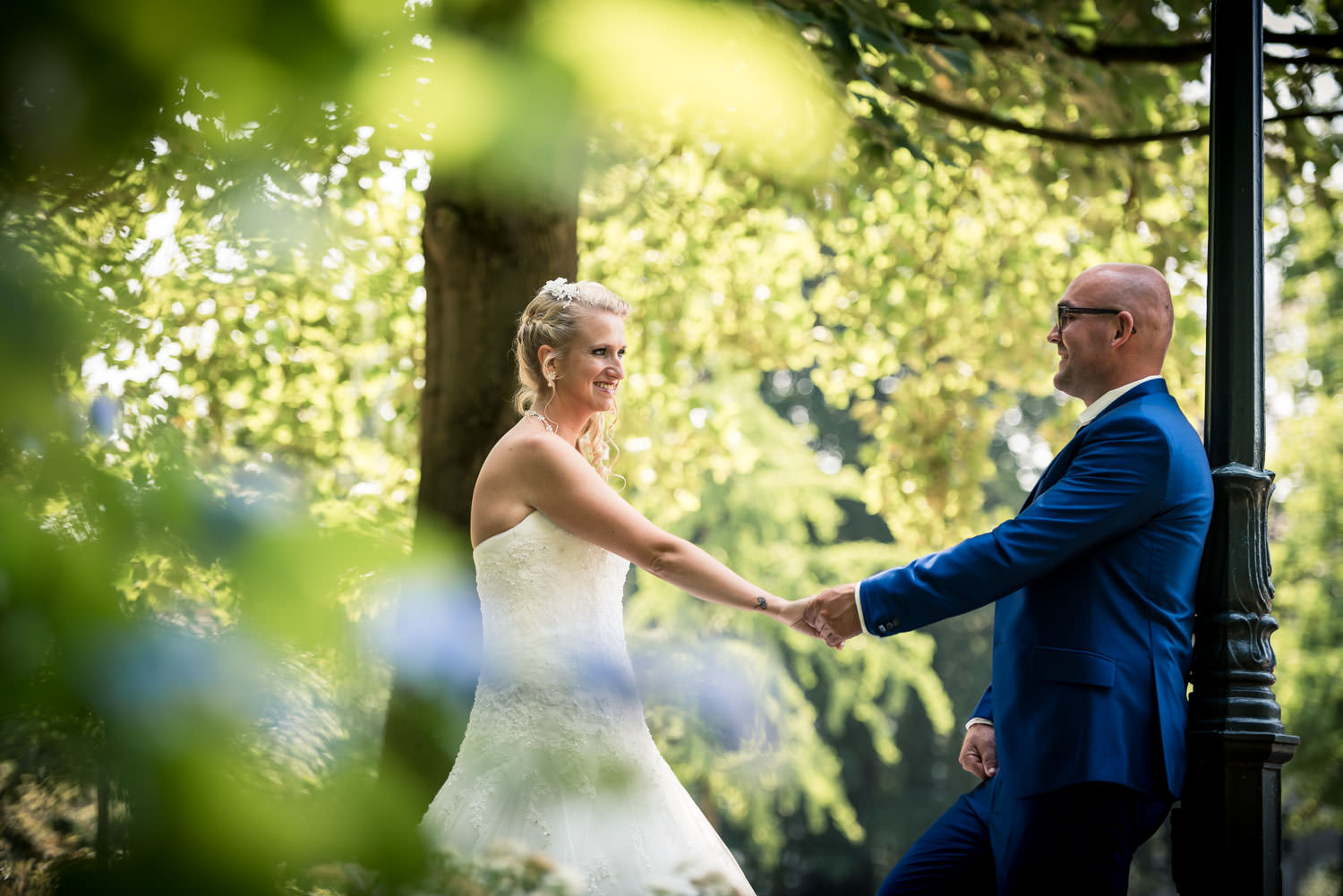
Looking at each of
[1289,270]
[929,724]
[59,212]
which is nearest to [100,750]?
[59,212]

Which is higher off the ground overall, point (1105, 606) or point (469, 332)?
point (469, 332)

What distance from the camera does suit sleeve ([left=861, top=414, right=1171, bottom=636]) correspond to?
11.2 feet

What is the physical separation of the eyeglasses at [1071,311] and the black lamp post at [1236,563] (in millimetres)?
296

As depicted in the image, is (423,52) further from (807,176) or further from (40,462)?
(807,176)

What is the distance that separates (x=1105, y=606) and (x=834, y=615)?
3.38 ft

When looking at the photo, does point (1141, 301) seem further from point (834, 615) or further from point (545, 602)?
point (545, 602)

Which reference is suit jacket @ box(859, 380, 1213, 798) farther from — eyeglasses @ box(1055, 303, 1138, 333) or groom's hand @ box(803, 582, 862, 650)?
groom's hand @ box(803, 582, 862, 650)

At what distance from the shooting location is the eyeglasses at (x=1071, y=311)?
12.3 ft

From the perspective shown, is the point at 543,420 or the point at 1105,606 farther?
the point at 543,420

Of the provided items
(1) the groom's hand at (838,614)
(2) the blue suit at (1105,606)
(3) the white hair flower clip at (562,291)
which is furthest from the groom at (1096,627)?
(3) the white hair flower clip at (562,291)

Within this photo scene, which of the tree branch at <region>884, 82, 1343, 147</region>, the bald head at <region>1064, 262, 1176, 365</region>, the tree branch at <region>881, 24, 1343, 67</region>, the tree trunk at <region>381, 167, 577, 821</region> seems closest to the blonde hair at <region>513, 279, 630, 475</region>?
the tree trunk at <region>381, 167, 577, 821</region>

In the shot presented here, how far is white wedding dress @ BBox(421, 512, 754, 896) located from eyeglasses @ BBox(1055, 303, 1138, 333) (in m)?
1.61

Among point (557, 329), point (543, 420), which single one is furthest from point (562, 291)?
point (543, 420)

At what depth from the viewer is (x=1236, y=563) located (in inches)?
140
